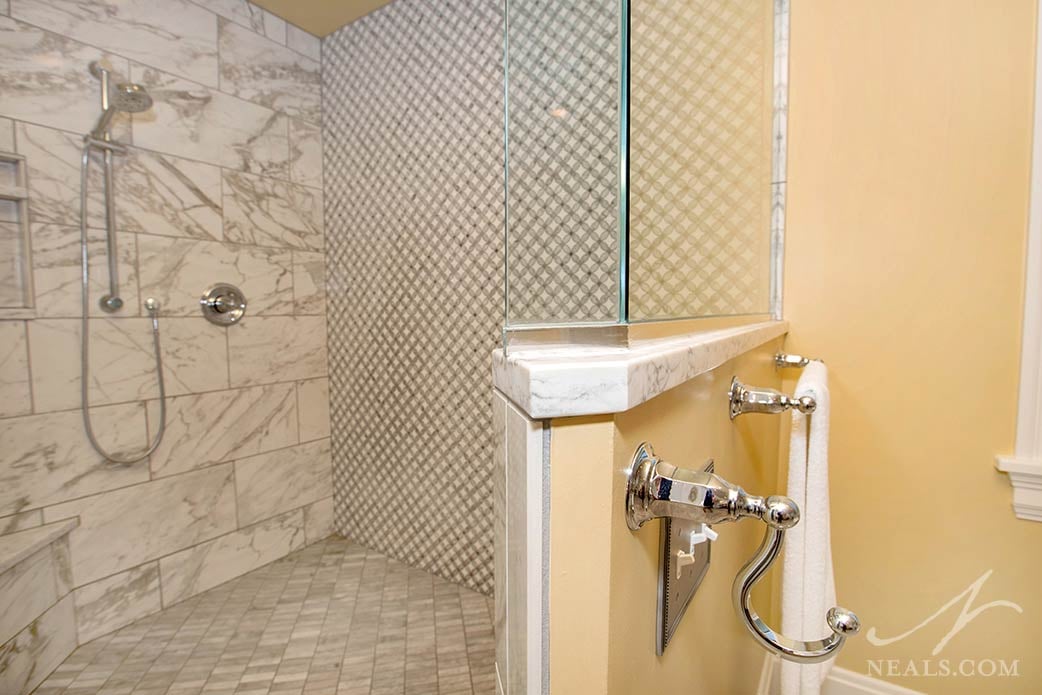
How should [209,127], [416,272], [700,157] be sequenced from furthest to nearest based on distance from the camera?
[416,272]
[209,127]
[700,157]

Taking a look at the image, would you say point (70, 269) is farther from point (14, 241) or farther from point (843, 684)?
point (843, 684)

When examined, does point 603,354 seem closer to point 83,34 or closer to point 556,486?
point 556,486

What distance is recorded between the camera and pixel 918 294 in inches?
49.9

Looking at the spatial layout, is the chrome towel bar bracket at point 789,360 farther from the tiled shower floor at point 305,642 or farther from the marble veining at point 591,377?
the tiled shower floor at point 305,642

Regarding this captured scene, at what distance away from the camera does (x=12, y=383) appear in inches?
60.6

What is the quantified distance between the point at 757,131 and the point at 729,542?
39.3 inches

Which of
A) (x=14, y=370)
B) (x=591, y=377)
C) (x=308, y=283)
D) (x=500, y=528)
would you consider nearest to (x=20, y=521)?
(x=14, y=370)

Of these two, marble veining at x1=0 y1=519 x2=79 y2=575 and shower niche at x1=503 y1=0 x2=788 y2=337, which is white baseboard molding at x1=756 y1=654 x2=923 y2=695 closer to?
shower niche at x1=503 y1=0 x2=788 y2=337

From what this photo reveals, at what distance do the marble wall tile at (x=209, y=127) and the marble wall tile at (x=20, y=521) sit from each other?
4.16 ft

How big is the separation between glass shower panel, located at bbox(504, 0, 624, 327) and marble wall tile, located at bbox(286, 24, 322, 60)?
2.17 metres

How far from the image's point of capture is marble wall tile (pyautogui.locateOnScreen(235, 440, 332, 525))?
2.16m

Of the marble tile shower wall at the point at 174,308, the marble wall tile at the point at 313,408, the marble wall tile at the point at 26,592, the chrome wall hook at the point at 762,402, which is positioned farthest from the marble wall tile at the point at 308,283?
the chrome wall hook at the point at 762,402

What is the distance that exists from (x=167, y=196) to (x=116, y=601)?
4.73 feet

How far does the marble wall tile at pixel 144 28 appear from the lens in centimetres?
160
